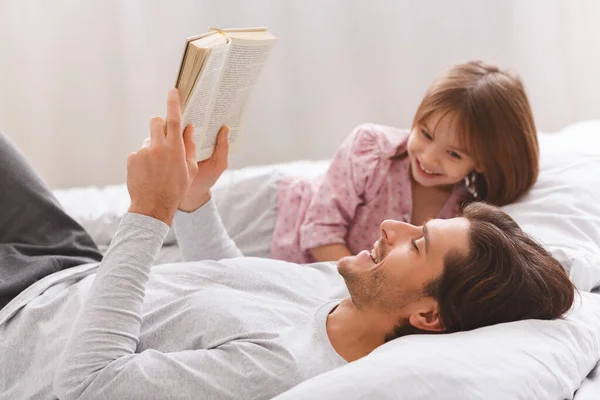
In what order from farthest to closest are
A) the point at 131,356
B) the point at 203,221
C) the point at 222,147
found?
the point at 203,221 → the point at 222,147 → the point at 131,356

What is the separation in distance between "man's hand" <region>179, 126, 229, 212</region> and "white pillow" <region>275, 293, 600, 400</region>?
556mm

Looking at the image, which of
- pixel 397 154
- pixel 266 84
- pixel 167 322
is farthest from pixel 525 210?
pixel 266 84

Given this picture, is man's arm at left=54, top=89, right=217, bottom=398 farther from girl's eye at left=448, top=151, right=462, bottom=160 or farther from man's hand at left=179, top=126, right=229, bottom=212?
girl's eye at left=448, top=151, right=462, bottom=160

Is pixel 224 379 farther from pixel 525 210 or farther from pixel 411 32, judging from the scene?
pixel 411 32

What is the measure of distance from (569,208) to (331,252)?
1.79 ft

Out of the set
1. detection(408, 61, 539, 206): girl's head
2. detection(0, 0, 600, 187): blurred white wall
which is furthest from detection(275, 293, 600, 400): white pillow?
detection(0, 0, 600, 187): blurred white wall

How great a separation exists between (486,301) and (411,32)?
5.33ft

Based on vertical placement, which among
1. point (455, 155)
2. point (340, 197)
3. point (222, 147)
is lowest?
point (340, 197)

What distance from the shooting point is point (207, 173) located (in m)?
1.53

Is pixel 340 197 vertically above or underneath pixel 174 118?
underneath

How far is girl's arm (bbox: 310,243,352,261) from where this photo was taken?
181cm

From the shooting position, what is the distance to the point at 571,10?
262cm

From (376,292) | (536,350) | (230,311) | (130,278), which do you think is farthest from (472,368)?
(130,278)

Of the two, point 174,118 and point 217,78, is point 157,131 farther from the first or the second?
point 217,78
